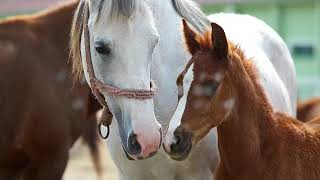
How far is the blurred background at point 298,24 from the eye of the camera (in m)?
16.5

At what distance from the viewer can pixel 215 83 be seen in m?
3.55

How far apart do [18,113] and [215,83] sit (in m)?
1.54

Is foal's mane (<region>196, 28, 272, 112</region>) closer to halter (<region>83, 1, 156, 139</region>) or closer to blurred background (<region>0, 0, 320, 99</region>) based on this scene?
halter (<region>83, 1, 156, 139</region>)

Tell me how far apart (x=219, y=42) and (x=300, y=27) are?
1360 centimetres

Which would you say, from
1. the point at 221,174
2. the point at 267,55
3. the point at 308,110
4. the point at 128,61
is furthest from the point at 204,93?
the point at 308,110

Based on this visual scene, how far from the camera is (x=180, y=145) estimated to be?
133 inches

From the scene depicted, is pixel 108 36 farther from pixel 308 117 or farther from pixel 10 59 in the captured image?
pixel 308 117

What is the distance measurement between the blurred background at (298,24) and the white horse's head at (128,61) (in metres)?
12.7

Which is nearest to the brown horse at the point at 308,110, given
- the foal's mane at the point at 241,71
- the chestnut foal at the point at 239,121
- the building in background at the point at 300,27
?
the chestnut foal at the point at 239,121

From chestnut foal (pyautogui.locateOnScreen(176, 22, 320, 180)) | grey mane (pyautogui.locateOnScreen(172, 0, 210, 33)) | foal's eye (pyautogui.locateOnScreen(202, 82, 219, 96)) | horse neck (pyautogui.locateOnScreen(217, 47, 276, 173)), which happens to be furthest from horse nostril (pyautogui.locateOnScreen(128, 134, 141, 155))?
grey mane (pyautogui.locateOnScreen(172, 0, 210, 33))

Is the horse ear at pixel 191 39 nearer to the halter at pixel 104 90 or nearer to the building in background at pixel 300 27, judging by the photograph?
the halter at pixel 104 90

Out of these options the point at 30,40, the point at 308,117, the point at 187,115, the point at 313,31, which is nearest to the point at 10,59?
the point at 30,40

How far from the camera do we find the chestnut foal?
3531 mm

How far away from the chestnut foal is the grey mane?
228 millimetres
